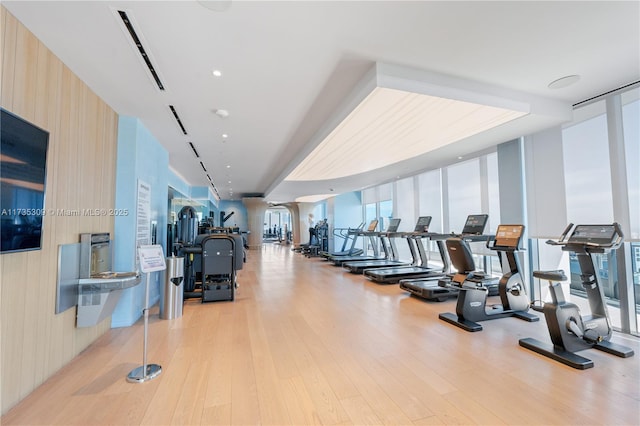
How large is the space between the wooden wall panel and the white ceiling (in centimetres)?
24

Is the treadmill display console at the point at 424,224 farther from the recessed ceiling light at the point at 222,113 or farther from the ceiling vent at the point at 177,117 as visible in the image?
the ceiling vent at the point at 177,117

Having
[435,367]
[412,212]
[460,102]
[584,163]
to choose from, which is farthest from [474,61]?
[412,212]

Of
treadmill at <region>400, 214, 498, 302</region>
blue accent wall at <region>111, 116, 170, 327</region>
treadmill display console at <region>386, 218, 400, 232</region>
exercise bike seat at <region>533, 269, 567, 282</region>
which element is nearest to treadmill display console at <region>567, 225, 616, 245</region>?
exercise bike seat at <region>533, 269, 567, 282</region>

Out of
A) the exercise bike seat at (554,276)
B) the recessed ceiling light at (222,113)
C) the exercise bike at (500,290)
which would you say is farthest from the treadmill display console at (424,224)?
the recessed ceiling light at (222,113)

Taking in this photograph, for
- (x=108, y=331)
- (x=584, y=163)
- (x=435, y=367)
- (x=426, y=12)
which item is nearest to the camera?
(x=426, y=12)

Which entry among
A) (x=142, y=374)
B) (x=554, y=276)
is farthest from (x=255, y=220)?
(x=554, y=276)

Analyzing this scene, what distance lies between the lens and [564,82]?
3.69 m

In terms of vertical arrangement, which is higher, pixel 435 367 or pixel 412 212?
pixel 412 212

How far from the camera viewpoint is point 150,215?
190 inches

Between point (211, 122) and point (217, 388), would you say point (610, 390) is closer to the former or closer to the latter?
point (217, 388)

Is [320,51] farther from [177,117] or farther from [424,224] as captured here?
[424,224]

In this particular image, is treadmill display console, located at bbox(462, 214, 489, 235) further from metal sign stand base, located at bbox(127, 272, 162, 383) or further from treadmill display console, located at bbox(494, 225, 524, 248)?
metal sign stand base, located at bbox(127, 272, 162, 383)

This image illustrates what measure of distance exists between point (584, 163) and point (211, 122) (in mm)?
6086

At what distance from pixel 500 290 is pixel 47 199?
581 centimetres
